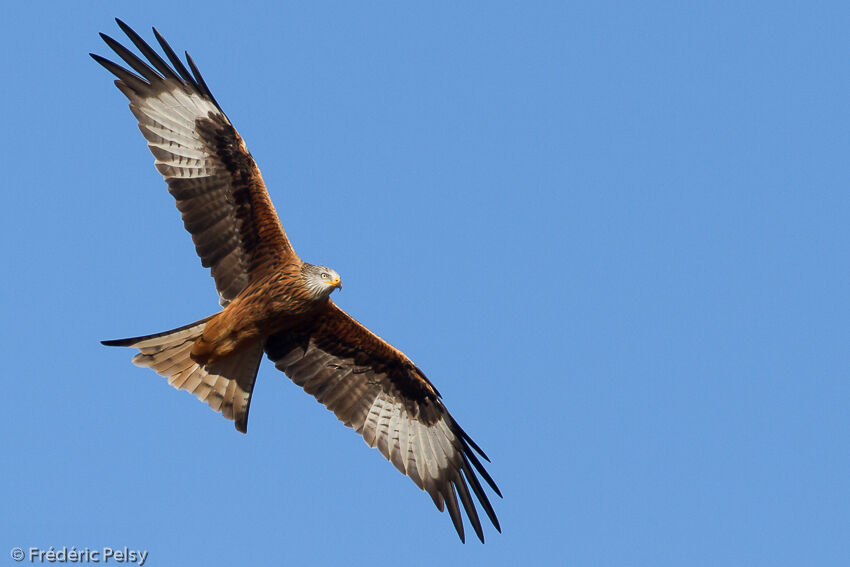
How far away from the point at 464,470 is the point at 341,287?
2753mm

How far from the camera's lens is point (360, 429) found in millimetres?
12867

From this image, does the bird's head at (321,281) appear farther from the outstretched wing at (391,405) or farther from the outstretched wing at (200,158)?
the outstretched wing at (391,405)

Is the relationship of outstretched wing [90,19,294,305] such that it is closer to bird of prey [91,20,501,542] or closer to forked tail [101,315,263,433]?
bird of prey [91,20,501,542]

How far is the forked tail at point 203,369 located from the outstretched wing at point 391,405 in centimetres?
40

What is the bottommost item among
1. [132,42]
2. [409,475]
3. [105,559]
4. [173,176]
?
[105,559]

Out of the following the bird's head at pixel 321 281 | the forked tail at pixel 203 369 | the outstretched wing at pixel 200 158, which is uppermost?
the outstretched wing at pixel 200 158

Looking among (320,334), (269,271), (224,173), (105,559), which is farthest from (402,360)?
(105,559)

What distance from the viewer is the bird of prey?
11.7 m

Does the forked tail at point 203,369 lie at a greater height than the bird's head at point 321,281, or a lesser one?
lesser

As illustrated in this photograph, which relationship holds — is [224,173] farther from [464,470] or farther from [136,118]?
[464,470]

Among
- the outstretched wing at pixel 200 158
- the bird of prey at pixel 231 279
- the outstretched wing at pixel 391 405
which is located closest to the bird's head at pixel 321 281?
the bird of prey at pixel 231 279

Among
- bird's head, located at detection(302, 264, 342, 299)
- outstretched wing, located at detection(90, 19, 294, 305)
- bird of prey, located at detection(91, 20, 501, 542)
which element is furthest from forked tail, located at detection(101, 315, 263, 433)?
bird's head, located at detection(302, 264, 342, 299)

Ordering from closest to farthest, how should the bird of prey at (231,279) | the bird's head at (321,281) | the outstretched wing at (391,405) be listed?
the bird's head at (321,281)
the bird of prey at (231,279)
the outstretched wing at (391,405)

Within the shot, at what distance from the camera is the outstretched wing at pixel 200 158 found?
11.7 m
